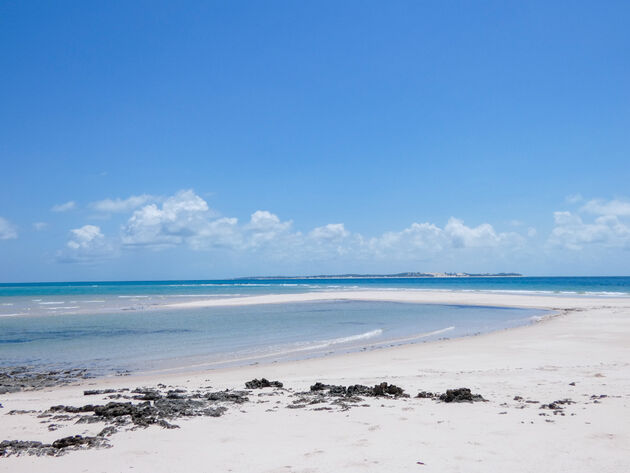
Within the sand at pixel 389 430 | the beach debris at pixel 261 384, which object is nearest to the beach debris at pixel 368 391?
the sand at pixel 389 430

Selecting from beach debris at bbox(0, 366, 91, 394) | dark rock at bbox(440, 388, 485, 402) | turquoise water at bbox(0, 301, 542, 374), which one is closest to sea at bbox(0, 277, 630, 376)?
turquoise water at bbox(0, 301, 542, 374)

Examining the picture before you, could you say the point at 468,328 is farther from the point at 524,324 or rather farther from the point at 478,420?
the point at 478,420

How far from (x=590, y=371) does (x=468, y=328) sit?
13.2m

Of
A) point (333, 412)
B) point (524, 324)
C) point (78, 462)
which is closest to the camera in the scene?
point (78, 462)

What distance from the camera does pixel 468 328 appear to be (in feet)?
83.3

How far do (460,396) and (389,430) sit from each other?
2.46 metres

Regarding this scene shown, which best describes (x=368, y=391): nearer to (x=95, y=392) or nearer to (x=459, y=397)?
(x=459, y=397)

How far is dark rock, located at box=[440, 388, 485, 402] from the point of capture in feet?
30.6

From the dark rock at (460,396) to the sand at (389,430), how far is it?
0.83ft

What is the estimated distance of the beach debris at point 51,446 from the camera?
685 cm

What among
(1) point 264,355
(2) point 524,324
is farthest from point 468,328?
(1) point 264,355

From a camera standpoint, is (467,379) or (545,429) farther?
(467,379)

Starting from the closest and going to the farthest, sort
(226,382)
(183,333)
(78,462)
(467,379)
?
(78,462) < (467,379) < (226,382) < (183,333)

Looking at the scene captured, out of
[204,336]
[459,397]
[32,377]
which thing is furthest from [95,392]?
[204,336]
